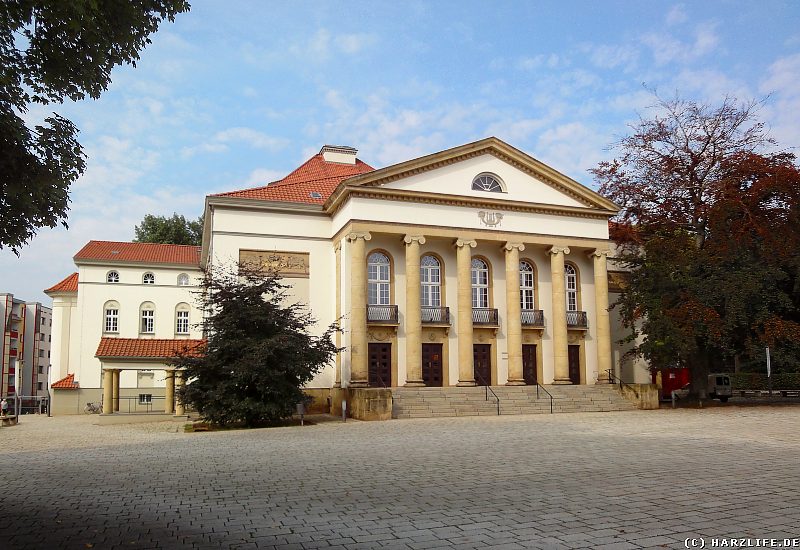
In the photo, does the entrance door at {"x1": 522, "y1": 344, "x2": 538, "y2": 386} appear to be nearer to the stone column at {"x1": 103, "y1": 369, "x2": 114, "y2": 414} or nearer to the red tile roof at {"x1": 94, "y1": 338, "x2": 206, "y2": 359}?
the red tile roof at {"x1": 94, "y1": 338, "x2": 206, "y2": 359}

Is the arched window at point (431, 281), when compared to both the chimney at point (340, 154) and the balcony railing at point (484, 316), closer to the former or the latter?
the balcony railing at point (484, 316)

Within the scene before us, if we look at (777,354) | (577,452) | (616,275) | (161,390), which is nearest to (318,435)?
(577,452)

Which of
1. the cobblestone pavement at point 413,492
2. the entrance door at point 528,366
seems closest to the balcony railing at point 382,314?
the entrance door at point 528,366

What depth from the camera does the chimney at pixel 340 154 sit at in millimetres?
41094

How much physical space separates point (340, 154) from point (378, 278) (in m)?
13.1

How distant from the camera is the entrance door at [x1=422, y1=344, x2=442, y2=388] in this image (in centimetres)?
3084

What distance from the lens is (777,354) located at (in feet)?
85.9

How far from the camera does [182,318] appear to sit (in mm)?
46312

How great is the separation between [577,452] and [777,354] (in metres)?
17.6

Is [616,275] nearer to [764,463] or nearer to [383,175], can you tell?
[383,175]

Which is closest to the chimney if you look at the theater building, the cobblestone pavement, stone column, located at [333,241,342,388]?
the theater building

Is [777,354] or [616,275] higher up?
[616,275]

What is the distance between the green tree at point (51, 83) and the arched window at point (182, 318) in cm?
4001

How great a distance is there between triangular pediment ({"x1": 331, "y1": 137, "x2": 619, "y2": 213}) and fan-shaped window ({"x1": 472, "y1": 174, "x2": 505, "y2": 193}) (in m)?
0.14
